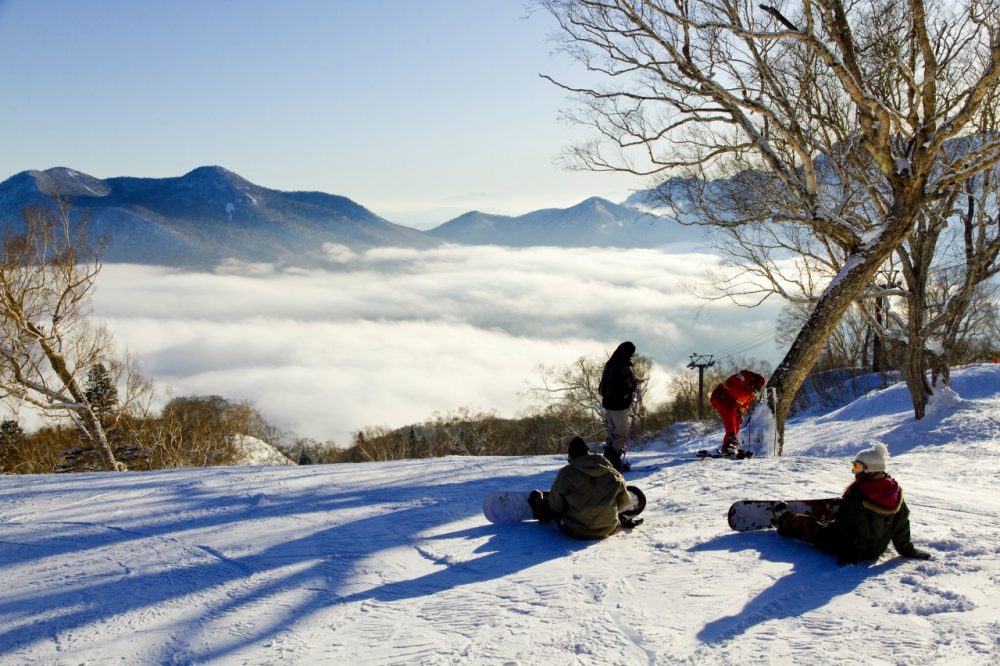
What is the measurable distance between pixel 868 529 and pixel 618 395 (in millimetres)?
3615

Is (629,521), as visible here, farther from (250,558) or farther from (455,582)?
(250,558)

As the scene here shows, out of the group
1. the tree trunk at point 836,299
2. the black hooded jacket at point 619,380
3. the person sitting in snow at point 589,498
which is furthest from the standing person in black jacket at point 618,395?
the tree trunk at point 836,299

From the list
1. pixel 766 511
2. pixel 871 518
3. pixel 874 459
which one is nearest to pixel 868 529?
pixel 871 518

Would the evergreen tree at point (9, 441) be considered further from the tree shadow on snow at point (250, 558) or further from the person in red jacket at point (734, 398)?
the person in red jacket at point (734, 398)

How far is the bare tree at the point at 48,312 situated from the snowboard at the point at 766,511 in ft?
64.9

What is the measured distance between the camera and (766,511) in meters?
5.48

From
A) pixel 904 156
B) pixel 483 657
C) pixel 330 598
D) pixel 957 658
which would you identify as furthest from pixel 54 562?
pixel 904 156

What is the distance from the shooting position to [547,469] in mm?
8703

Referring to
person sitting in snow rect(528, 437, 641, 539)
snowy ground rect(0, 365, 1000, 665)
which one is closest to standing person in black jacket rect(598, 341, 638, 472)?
snowy ground rect(0, 365, 1000, 665)

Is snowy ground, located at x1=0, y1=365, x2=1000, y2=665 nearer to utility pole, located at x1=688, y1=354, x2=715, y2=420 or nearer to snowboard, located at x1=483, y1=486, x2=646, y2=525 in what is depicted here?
snowboard, located at x1=483, y1=486, x2=646, y2=525

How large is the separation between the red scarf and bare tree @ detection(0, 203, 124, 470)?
2070 cm

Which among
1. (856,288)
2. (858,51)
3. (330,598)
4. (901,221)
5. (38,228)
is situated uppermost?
(38,228)

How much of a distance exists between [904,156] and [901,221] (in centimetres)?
102

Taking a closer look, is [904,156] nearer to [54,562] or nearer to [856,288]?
[856,288]
